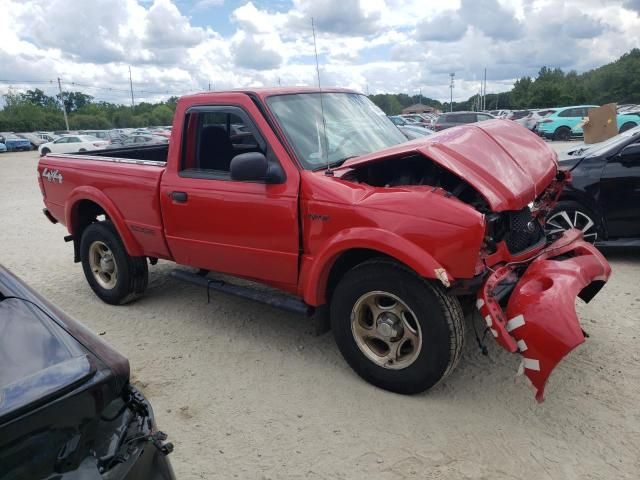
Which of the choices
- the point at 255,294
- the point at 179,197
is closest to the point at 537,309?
the point at 255,294

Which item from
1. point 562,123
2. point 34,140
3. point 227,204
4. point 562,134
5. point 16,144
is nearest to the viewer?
point 227,204

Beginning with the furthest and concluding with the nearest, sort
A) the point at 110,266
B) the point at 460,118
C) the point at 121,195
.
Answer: the point at 460,118 < the point at 110,266 < the point at 121,195

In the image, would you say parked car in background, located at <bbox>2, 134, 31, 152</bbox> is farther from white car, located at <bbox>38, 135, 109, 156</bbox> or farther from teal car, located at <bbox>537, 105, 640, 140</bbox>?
teal car, located at <bbox>537, 105, 640, 140</bbox>

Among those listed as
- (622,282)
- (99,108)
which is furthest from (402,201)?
(99,108)

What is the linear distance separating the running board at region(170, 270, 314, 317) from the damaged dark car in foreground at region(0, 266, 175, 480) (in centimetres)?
196

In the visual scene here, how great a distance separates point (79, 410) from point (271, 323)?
3224mm

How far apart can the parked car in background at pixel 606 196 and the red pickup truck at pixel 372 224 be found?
1903mm

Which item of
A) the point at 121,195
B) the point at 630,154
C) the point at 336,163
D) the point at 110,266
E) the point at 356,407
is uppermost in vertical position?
the point at 336,163

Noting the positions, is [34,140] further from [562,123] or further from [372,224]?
[372,224]

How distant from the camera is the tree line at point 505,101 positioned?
2403 inches

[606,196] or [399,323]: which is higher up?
[606,196]

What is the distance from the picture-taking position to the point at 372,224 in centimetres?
332

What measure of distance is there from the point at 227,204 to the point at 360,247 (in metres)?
1.25

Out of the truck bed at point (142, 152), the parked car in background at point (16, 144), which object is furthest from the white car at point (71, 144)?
the truck bed at point (142, 152)
